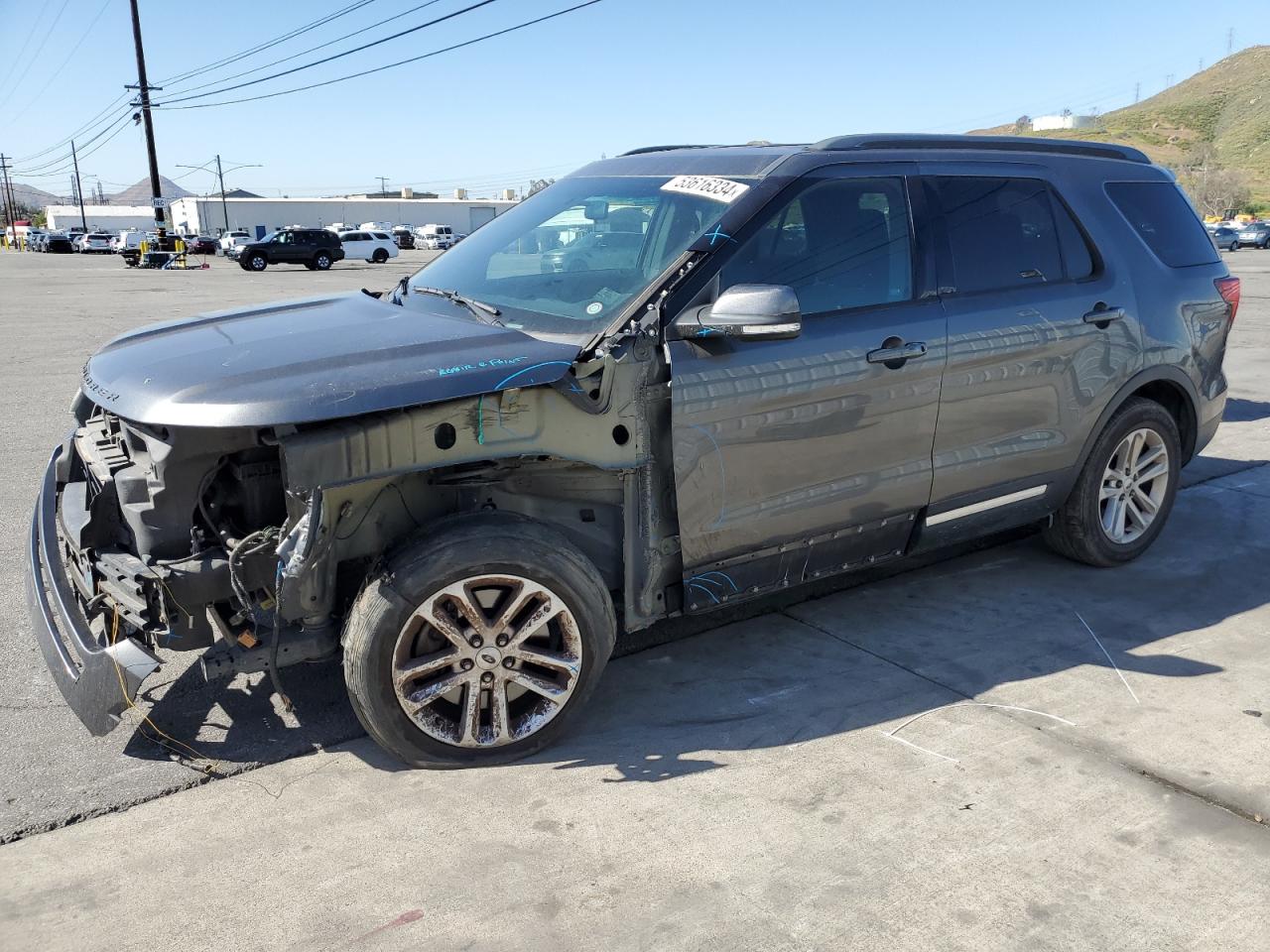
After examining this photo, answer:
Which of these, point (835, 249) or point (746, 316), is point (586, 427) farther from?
point (835, 249)

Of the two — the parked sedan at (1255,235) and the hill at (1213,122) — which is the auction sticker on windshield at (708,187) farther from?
the hill at (1213,122)

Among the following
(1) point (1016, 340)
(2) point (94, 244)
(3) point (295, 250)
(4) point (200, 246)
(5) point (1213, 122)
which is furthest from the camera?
(5) point (1213, 122)

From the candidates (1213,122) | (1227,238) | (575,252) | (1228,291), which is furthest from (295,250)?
(1213,122)

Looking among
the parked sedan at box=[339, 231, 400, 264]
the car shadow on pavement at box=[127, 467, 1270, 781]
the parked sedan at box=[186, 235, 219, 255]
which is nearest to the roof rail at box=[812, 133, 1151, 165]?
the car shadow on pavement at box=[127, 467, 1270, 781]

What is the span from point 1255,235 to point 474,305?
181 feet

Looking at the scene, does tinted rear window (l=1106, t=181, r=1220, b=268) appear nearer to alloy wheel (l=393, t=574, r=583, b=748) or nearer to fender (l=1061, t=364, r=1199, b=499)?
fender (l=1061, t=364, r=1199, b=499)

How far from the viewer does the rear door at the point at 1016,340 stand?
A: 13.9ft

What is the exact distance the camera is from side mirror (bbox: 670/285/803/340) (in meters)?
3.35

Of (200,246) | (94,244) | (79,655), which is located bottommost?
(79,655)

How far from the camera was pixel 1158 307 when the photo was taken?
4.93 meters

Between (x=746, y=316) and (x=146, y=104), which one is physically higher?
(x=146, y=104)

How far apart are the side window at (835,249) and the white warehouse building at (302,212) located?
86405 mm

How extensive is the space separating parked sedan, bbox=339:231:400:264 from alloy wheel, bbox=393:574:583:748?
44.8 meters

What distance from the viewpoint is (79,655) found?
3.09 metres
